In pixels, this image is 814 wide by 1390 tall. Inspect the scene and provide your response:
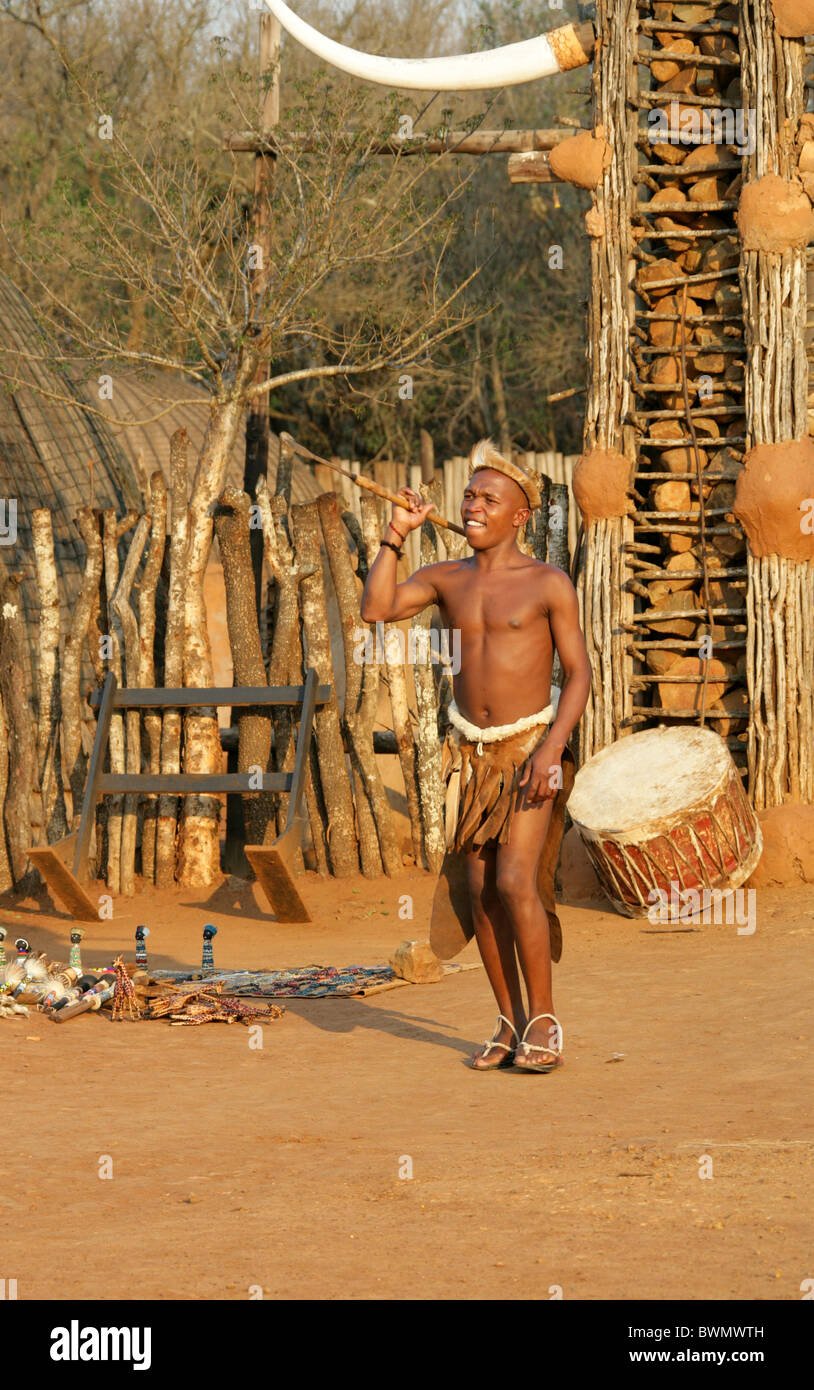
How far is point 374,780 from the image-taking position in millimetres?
9414

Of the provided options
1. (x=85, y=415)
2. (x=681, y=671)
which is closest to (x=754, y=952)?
(x=681, y=671)

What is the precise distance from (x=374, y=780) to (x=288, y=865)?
1.21 meters

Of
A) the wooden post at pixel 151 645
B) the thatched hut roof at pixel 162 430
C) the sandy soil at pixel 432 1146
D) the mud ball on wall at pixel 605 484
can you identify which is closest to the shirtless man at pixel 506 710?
the sandy soil at pixel 432 1146

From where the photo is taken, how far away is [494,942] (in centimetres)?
543

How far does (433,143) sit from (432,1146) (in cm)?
837

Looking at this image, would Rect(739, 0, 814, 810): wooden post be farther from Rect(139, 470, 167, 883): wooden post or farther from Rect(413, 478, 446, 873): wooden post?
Rect(139, 470, 167, 883): wooden post

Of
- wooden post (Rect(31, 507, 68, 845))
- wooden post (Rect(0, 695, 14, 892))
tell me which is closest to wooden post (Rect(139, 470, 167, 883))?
wooden post (Rect(31, 507, 68, 845))

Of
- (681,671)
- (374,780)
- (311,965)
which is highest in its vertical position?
(681,671)

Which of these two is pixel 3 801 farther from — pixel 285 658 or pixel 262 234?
pixel 262 234

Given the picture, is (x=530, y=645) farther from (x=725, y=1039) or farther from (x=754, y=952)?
(x=754, y=952)

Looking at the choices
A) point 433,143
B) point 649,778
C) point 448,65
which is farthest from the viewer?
point 433,143

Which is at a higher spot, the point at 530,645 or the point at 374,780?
the point at 530,645

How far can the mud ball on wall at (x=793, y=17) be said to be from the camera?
8.74 metres

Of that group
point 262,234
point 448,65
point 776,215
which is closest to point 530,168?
point 448,65
